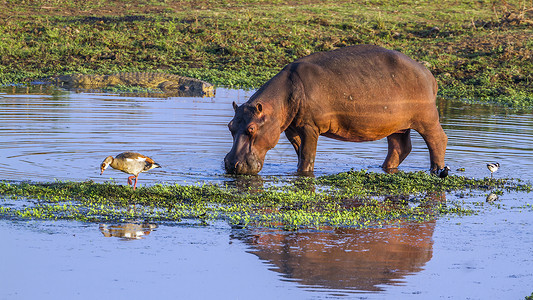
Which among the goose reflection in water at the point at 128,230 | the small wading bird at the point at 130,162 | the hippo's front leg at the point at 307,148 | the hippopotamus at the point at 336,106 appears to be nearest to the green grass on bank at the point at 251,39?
the hippopotamus at the point at 336,106

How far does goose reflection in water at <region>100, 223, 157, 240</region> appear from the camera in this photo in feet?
20.0

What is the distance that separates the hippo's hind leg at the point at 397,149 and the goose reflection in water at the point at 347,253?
3.41 meters

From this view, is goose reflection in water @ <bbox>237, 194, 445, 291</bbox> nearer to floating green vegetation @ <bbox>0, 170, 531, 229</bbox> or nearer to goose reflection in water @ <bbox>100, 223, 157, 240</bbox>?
floating green vegetation @ <bbox>0, 170, 531, 229</bbox>

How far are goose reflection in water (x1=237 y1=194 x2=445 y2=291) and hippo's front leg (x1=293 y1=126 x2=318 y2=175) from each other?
2666mm

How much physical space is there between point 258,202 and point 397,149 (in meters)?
3.24

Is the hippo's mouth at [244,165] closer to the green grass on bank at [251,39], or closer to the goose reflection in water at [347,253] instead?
the goose reflection in water at [347,253]

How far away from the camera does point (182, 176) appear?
8.90m

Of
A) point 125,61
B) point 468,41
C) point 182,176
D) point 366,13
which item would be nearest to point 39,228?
point 182,176

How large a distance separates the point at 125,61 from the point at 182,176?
12.4 meters

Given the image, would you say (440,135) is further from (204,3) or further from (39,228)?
(204,3)

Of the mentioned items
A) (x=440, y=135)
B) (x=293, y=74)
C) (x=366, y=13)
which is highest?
(x=366, y=13)

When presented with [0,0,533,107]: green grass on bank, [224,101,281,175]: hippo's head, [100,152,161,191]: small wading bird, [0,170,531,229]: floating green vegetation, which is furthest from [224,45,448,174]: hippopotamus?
[0,0,533,107]: green grass on bank

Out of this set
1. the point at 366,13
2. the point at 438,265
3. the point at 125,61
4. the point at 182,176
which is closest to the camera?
the point at 438,265

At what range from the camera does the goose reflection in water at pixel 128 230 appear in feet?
20.0
